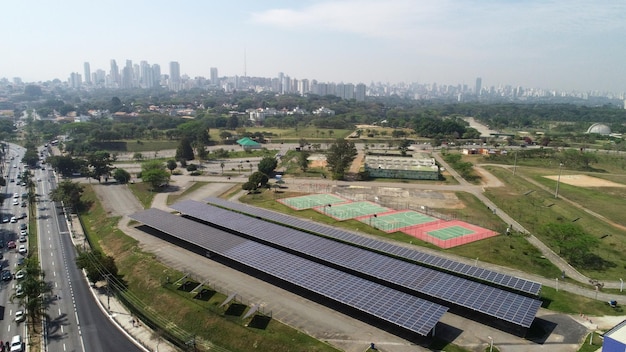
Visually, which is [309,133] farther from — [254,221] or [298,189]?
[254,221]

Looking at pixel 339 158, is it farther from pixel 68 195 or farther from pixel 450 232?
pixel 68 195

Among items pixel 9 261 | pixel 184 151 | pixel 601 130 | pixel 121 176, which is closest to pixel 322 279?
pixel 9 261

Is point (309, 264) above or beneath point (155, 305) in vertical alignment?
above

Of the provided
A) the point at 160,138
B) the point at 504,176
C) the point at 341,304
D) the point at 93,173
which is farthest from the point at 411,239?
the point at 160,138

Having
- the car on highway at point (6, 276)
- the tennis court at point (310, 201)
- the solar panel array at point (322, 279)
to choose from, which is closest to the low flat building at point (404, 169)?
the tennis court at point (310, 201)

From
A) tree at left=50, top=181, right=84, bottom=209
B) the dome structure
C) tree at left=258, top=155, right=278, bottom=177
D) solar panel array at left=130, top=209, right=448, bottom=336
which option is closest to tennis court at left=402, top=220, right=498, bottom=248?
solar panel array at left=130, top=209, right=448, bottom=336

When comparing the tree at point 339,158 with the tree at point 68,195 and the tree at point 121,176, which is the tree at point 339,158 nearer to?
the tree at point 121,176
